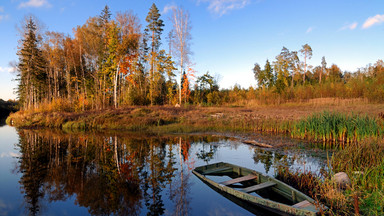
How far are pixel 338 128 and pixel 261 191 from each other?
597 centimetres

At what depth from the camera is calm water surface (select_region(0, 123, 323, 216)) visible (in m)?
4.52

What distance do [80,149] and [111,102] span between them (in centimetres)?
1653

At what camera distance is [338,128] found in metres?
8.98

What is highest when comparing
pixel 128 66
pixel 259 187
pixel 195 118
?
pixel 128 66

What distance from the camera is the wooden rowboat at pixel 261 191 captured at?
3.74 m

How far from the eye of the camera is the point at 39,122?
1877 cm

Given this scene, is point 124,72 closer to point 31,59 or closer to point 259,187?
point 31,59

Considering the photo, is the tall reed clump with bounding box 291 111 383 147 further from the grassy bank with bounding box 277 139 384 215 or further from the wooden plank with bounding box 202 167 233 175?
the wooden plank with bounding box 202 167 233 175

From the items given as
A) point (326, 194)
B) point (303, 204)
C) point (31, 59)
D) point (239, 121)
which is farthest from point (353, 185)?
point (31, 59)

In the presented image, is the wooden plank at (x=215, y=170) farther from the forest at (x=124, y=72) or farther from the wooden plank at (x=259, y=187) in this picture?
the forest at (x=124, y=72)

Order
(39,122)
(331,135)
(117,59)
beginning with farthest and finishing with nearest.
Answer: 1. (117,59)
2. (39,122)
3. (331,135)

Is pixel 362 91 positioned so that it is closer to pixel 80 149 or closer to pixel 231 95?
pixel 231 95

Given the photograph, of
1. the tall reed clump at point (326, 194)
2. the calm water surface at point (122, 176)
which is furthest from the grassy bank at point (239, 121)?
the tall reed clump at point (326, 194)

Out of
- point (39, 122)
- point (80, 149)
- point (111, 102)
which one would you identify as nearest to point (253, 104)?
point (111, 102)
